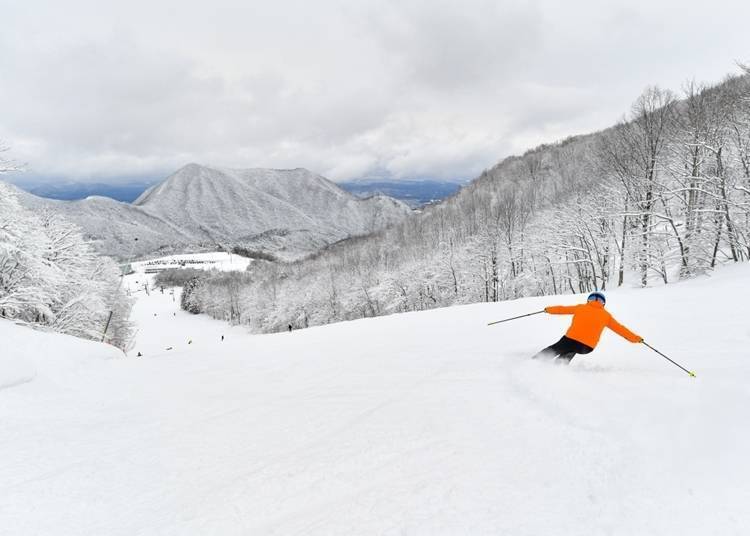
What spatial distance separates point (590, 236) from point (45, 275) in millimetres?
44593

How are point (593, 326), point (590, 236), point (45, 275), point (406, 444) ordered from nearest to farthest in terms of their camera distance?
point (406, 444) < point (593, 326) < point (45, 275) < point (590, 236)

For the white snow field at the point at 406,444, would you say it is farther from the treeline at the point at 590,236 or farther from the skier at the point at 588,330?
the treeline at the point at 590,236

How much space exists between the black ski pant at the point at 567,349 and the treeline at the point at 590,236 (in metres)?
19.3

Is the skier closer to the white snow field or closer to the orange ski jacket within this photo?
the orange ski jacket

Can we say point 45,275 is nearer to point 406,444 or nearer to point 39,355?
point 39,355

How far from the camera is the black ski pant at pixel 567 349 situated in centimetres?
718

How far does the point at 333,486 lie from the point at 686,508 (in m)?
3.53

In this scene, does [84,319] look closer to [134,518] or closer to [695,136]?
[134,518]

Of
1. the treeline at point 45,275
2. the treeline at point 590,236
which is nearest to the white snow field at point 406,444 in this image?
the treeline at point 45,275

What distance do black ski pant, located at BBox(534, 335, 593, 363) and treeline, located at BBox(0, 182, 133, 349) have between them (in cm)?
2504

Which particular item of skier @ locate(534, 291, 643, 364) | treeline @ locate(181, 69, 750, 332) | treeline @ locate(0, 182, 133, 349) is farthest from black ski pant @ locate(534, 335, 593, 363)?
treeline @ locate(0, 182, 133, 349)

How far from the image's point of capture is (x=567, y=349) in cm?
732

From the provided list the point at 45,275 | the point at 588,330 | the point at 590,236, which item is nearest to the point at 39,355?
the point at 45,275

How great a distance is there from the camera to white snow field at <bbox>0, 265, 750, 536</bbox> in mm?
3623
